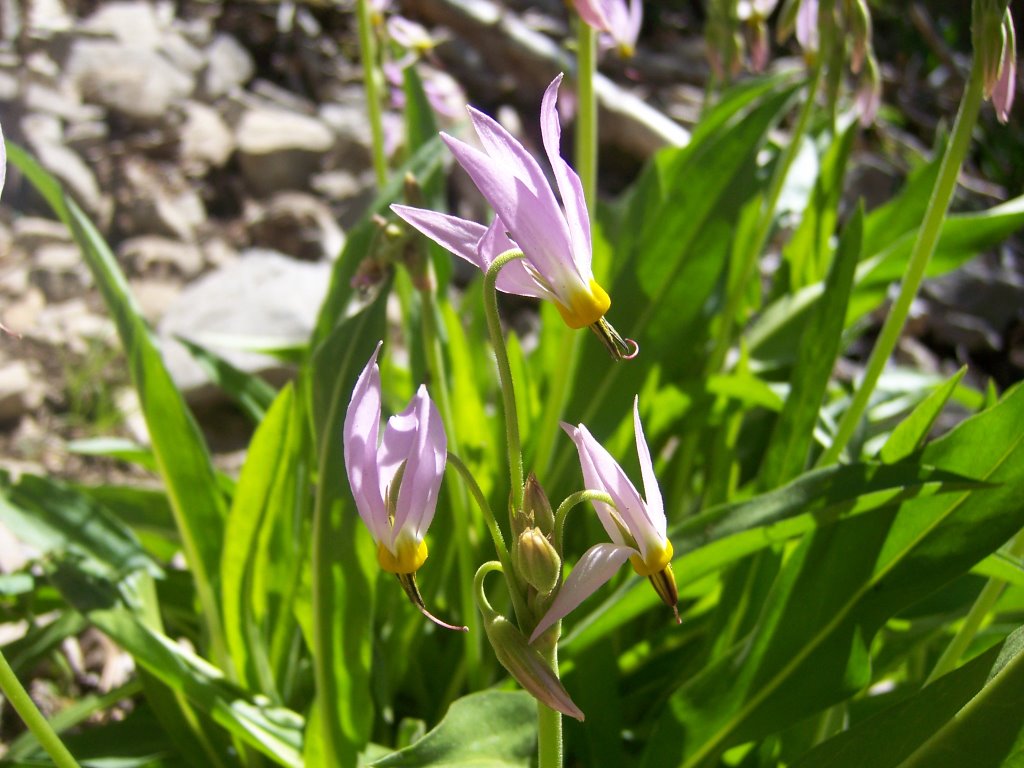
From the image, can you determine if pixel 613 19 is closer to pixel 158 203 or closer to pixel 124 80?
pixel 158 203

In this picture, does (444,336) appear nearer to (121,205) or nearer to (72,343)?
(72,343)

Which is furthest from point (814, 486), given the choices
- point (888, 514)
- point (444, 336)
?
point (444, 336)

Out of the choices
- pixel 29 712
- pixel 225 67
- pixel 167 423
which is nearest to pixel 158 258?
pixel 225 67

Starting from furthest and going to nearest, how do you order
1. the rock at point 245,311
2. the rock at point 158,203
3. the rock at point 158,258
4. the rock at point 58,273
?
the rock at point 158,203 → the rock at point 158,258 → the rock at point 58,273 → the rock at point 245,311

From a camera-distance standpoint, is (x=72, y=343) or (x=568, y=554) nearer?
(x=568, y=554)

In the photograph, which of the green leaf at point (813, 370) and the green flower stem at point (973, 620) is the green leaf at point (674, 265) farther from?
the green flower stem at point (973, 620)

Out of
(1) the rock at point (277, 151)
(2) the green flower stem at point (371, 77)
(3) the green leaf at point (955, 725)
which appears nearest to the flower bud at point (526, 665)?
(3) the green leaf at point (955, 725)

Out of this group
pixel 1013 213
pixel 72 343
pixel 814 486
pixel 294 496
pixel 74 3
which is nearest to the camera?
pixel 814 486
